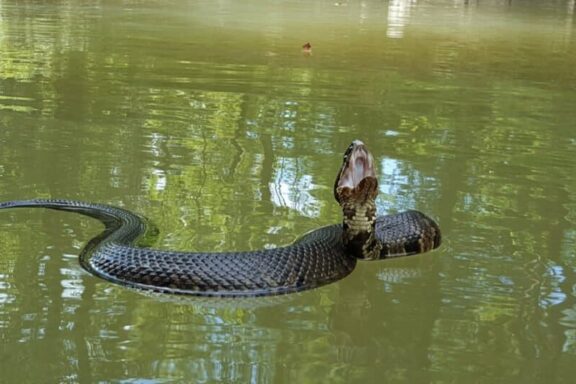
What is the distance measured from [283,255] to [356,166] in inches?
30.4

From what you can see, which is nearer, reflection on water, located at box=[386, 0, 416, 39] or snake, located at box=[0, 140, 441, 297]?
snake, located at box=[0, 140, 441, 297]

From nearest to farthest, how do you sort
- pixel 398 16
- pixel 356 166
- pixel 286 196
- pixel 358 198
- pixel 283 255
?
pixel 283 255 → pixel 356 166 → pixel 358 198 → pixel 286 196 → pixel 398 16

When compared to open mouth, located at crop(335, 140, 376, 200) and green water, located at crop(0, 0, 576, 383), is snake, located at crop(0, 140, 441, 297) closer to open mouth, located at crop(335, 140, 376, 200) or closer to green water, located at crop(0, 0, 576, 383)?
open mouth, located at crop(335, 140, 376, 200)

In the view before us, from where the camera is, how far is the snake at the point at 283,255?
533 cm

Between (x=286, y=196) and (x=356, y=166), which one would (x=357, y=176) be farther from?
(x=286, y=196)

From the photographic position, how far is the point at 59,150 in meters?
8.82

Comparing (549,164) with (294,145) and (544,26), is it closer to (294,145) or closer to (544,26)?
(294,145)

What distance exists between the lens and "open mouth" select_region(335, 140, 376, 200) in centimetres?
565

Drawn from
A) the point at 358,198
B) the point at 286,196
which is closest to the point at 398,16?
the point at 286,196

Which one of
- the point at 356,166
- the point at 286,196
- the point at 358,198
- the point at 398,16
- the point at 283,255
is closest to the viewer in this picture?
the point at 283,255

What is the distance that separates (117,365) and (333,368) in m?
1.07

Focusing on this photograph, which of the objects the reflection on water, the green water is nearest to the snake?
the green water

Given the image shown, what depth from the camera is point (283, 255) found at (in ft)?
18.2

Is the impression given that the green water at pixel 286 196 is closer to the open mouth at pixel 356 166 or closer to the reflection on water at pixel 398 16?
the open mouth at pixel 356 166
